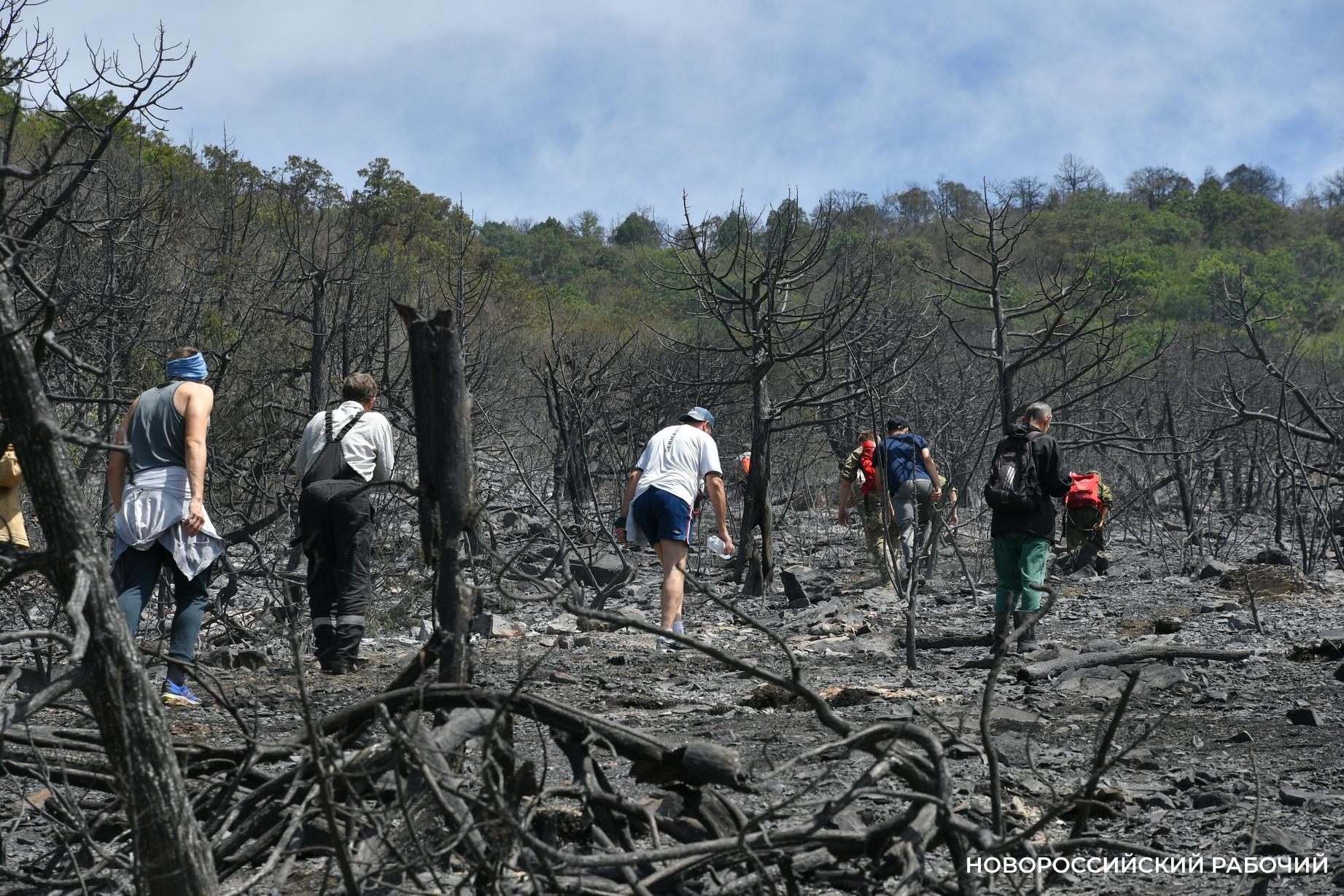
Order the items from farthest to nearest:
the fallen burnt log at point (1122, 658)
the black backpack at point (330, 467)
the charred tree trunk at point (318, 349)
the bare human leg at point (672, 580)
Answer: the charred tree trunk at point (318, 349) → the bare human leg at point (672, 580) → the black backpack at point (330, 467) → the fallen burnt log at point (1122, 658)

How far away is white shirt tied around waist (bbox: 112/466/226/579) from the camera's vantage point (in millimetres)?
5059

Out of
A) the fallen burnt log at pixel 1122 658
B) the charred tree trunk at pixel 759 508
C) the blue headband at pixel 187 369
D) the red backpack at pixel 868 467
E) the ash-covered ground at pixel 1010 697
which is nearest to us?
the ash-covered ground at pixel 1010 697

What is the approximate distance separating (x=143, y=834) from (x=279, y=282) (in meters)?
9.98

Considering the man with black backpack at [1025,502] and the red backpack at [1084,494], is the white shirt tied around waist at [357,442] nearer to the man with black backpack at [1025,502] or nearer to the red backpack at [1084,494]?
the man with black backpack at [1025,502]

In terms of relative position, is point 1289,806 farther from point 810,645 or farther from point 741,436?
point 741,436

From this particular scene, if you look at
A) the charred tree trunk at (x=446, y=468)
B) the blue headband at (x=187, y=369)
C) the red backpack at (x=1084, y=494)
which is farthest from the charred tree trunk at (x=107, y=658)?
the red backpack at (x=1084, y=494)

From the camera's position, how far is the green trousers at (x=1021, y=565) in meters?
7.22

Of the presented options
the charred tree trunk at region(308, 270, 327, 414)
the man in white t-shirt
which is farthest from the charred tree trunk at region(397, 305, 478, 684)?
the charred tree trunk at region(308, 270, 327, 414)

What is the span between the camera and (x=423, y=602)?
9.05 m

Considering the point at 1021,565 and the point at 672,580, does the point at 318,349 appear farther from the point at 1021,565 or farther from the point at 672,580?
the point at 1021,565

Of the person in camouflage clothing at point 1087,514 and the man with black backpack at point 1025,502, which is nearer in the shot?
the man with black backpack at point 1025,502

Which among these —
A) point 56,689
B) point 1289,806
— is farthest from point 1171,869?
point 56,689

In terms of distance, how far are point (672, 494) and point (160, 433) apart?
10.2 ft

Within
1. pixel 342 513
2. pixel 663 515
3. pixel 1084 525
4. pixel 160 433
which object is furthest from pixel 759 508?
pixel 160 433
